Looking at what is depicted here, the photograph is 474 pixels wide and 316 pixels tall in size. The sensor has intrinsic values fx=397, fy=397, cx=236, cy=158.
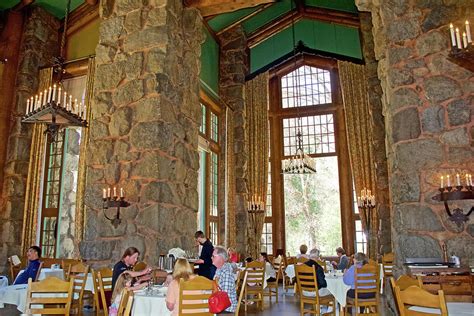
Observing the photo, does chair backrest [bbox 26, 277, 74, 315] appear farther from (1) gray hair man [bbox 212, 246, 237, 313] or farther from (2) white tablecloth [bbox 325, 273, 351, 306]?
(2) white tablecloth [bbox 325, 273, 351, 306]

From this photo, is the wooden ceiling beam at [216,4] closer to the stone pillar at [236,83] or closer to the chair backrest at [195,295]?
the stone pillar at [236,83]

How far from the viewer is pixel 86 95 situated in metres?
8.81

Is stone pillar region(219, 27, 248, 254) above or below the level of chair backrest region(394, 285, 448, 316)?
above

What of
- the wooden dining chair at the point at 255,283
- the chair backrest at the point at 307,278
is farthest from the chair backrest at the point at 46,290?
the wooden dining chair at the point at 255,283

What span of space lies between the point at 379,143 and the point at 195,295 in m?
7.71

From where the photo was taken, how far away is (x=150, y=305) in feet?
12.0

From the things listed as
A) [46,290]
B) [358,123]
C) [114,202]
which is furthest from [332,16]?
[46,290]

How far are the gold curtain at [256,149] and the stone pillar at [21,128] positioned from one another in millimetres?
5763

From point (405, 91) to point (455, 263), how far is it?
2083 mm

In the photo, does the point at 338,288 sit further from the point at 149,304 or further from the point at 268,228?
the point at 268,228

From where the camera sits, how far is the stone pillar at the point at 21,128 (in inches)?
341

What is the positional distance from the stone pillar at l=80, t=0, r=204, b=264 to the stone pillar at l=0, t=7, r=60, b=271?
364 cm

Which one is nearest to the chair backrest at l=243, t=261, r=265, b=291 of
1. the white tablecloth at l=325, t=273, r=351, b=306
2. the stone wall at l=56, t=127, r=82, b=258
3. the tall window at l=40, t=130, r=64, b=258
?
the white tablecloth at l=325, t=273, r=351, b=306

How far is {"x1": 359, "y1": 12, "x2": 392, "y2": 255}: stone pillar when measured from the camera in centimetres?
923
